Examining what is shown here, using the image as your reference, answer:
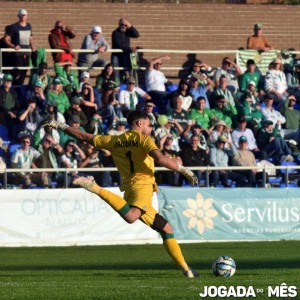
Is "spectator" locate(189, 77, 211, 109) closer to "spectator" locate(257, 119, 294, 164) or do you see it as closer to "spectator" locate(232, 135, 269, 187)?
"spectator" locate(257, 119, 294, 164)

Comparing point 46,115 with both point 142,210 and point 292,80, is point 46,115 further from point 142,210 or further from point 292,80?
point 142,210

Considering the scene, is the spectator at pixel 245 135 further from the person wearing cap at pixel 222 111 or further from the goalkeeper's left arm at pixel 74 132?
the goalkeeper's left arm at pixel 74 132

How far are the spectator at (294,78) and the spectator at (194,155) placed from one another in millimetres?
6062

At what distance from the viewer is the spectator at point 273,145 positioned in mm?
27219

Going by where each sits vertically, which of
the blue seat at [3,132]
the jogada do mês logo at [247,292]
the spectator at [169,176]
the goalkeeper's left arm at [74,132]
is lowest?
the spectator at [169,176]

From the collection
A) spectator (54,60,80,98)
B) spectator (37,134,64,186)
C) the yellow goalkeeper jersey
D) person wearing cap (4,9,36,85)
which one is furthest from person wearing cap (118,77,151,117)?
the yellow goalkeeper jersey

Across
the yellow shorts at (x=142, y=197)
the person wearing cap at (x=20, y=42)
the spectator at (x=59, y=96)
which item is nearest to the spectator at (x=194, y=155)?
the spectator at (x=59, y=96)

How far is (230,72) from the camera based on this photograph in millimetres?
30578

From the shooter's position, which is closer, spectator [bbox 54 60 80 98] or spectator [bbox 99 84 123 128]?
spectator [bbox 99 84 123 128]

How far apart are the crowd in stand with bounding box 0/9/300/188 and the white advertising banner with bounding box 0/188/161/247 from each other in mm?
550

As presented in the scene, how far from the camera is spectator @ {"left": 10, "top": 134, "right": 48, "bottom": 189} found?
77.9 feet

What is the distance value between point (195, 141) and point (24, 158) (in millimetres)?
4214

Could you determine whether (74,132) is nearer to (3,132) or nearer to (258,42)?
(3,132)

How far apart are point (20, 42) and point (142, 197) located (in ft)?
48.2
